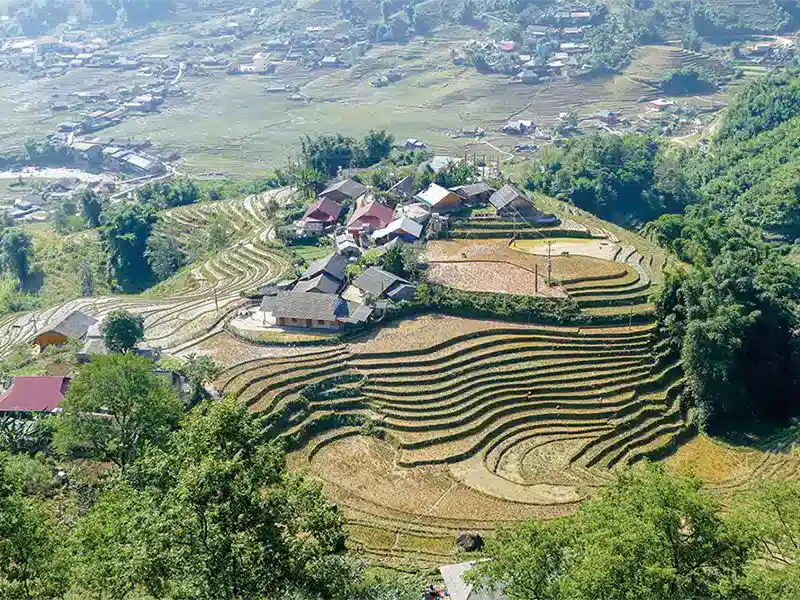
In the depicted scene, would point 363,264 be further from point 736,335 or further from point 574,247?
point 736,335

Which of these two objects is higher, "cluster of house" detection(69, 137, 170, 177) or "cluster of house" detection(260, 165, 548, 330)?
"cluster of house" detection(260, 165, 548, 330)

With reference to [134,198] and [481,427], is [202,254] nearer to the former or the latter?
[134,198]

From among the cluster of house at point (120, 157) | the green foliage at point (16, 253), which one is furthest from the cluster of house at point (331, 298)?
the cluster of house at point (120, 157)

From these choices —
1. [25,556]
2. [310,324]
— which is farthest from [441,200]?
[25,556]

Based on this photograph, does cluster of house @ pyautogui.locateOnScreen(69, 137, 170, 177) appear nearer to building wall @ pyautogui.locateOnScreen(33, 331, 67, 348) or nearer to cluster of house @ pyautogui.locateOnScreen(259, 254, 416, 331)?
building wall @ pyautogui.locateOnScreen(33, 331, 67, 348)

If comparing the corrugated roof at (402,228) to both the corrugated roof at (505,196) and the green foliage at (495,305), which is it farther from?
the green foliage at (495,305)

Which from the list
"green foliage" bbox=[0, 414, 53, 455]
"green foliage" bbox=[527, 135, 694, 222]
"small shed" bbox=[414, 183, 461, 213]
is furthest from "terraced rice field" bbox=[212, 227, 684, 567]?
"green foliage" bbox=[527, 135, 694, 222]

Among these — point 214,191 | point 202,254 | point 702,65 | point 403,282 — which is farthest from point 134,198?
point 702,65
